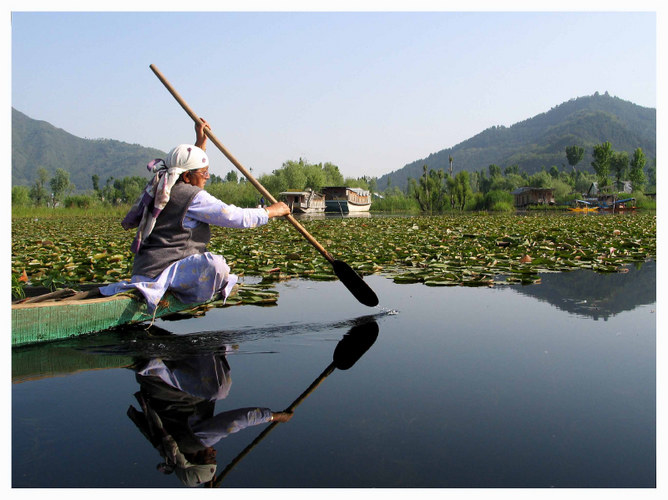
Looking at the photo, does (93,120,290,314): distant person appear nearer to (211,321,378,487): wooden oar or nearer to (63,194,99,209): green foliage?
(211,321,378,487): wooden oar

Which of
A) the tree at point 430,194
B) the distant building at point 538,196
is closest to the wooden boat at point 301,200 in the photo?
the tree at point 430,194

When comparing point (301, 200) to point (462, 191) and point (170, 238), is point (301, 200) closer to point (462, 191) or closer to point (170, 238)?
point (462, 191)

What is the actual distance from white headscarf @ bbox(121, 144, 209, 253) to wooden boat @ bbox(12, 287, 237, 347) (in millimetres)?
403

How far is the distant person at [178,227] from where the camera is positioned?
3.51 m

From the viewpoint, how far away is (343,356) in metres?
3.16

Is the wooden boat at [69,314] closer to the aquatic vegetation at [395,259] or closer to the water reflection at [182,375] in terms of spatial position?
the water reflection at [182,375]

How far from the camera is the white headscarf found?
3434 millimetres

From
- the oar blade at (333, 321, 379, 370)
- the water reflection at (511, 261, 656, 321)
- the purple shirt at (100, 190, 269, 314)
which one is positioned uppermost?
the purple shirt at (100, 190, 269, 314)

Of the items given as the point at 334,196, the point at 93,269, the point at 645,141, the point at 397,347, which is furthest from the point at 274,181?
the point at 645,141

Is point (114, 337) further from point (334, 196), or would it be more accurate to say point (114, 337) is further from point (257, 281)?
point (334, 196)

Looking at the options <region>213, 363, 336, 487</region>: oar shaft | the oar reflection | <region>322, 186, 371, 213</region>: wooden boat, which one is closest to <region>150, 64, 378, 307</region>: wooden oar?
the oar reflection

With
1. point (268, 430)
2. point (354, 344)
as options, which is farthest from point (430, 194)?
point (268, 430)

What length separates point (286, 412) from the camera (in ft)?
7.47

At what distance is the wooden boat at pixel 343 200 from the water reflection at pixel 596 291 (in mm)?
36654
